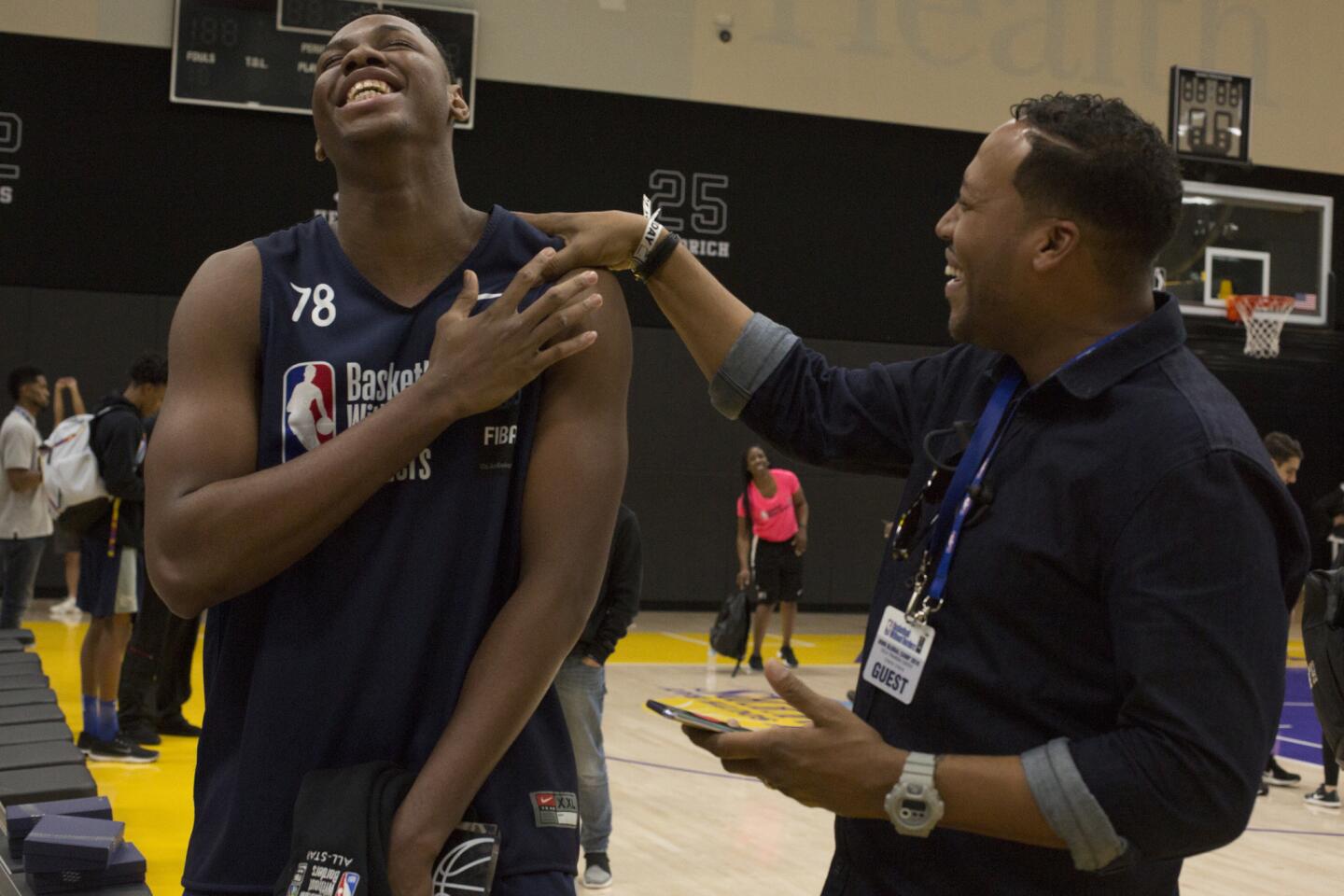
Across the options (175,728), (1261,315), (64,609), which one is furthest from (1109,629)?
(1261,315)

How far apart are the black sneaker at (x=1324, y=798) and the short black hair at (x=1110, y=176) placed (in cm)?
699

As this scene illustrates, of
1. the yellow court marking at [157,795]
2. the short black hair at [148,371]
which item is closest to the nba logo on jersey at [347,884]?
the yellow court marking at [157,795]

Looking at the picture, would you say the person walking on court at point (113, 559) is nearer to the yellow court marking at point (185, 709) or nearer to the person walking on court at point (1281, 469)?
the yellow court marking at point (185, 709)

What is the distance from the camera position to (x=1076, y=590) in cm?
164

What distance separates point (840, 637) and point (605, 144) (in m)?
5.54

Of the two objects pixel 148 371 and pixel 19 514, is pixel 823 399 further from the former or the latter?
pixel 19 514

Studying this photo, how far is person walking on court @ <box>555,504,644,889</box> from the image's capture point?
5598mm

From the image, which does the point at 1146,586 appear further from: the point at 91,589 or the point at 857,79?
the point at 857,79

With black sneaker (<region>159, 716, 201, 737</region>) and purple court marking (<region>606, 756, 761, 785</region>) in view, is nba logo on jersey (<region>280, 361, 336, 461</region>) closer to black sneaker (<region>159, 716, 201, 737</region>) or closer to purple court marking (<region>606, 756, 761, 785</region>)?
purple court marking (<region>606, 756, 761, 785</region>)

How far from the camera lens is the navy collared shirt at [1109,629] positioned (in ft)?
4.91

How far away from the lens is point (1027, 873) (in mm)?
1719

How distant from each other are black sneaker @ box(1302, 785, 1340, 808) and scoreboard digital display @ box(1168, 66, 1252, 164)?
8.29 metres

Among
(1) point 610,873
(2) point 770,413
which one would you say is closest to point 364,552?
(2) point 770,413

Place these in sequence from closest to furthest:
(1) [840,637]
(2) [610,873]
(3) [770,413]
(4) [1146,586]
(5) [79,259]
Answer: (4) [1146,586]
(3) [770,413]
(2) [610,873]
(5) [79,259]
(1) [840,637]
